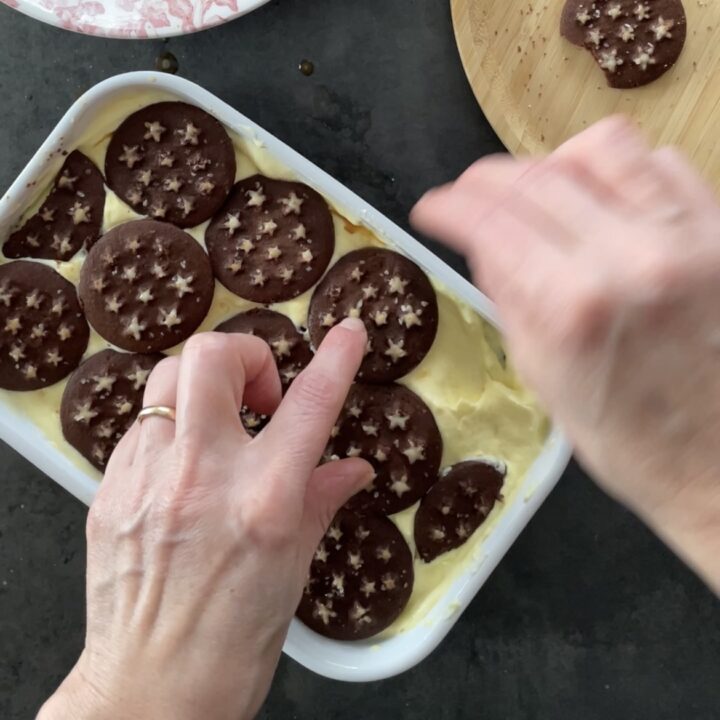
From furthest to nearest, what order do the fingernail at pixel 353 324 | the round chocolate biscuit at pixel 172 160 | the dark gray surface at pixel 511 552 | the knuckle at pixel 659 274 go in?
the dark gray surface at pixel 511 552, the round chocolate biscuit at pixel 172 160, the fingernail at pixel 353 324, the knuckle at pixel 659 274

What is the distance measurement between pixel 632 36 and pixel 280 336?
539 millimetres

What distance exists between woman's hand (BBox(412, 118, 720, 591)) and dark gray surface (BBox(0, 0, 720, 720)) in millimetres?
476

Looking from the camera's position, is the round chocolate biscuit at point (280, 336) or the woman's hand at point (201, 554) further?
the round chocolate biscuit at point (280, 336)

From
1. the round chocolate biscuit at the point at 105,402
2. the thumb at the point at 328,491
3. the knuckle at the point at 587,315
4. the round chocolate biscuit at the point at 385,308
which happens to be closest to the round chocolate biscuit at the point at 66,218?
the round chocolate biscuit at the point at 105,402

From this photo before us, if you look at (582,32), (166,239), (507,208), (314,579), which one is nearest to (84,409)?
(166,239)

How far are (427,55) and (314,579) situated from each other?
2.13 ft

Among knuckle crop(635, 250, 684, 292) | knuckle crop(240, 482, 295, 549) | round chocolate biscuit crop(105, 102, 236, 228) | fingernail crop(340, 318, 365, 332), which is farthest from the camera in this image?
round chocolate biscuit crop(105, 102, 236, 228)

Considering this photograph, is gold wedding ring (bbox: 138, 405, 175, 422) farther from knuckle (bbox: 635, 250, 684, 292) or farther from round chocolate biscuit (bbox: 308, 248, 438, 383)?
knuckle (bbox: 635, 250, 684, 292)

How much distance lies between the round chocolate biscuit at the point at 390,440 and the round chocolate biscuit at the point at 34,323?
1.07 feet

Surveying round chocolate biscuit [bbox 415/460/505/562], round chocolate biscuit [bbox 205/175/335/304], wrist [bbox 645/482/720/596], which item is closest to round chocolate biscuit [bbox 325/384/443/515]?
round chocolate biscuit [bbox 415/460/505/562]

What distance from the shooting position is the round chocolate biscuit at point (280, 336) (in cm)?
94

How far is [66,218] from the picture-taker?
37.4 inches

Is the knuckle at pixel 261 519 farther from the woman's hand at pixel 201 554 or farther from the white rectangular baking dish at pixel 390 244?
the white rectangular baking dish at pixel 390 244

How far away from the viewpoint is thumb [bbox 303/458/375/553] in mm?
743
